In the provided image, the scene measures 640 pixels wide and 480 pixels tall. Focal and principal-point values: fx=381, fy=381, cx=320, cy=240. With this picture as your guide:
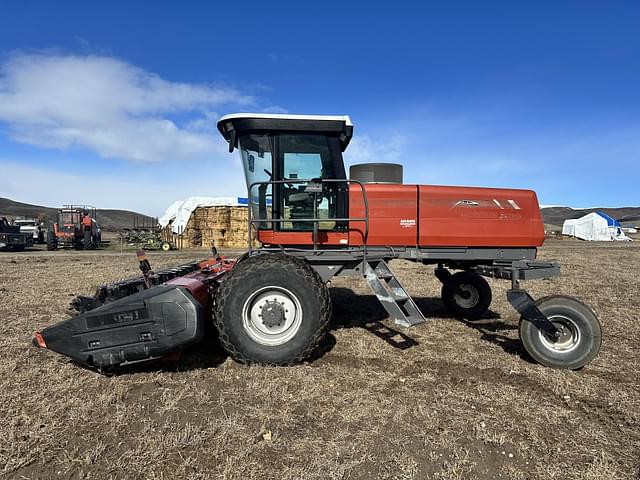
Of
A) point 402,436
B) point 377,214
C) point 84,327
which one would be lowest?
point 402,436

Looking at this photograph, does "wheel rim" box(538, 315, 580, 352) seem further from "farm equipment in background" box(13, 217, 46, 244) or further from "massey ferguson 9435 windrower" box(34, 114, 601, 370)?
"farm equipment in background" box(13, 217, 46, 244)

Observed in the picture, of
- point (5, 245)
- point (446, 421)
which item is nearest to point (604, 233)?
point (446, 421)

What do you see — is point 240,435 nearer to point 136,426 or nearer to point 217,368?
point 136,426

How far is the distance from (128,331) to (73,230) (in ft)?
85.4

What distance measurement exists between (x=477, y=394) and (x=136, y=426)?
111 inches

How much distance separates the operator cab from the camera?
4.56 metres

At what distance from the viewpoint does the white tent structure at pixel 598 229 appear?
3791 cm

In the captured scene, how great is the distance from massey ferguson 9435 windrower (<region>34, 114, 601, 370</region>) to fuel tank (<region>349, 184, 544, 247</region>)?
13 millimetres

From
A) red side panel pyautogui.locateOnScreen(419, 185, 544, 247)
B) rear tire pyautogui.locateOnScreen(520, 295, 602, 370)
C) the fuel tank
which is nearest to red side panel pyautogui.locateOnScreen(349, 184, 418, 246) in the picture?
the fuel tank

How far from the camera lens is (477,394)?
134 inches

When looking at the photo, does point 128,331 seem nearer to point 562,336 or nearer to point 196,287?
point 196,287

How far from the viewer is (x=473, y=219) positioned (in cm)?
477

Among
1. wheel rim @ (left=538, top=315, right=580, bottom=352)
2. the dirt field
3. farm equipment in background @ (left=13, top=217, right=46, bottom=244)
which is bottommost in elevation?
the dirt field

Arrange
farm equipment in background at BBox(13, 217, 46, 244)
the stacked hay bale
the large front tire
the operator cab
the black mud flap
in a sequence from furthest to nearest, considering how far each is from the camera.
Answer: farm equipment in background at BBox(13, 217, 46, 244), the stacked hay bale, the operator cab, the large front tire, the black mud flap
